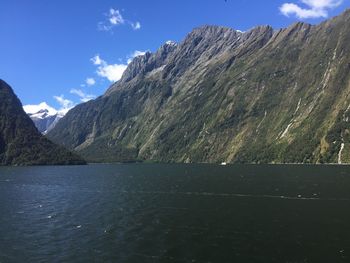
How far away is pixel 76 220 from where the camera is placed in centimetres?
10069

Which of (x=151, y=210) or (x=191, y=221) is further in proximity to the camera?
(x=151, y=210)

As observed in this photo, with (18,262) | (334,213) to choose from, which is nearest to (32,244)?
(18,262)

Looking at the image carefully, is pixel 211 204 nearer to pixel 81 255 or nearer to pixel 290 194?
pixel 290 194

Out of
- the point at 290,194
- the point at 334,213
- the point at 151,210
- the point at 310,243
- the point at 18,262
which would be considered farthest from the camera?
the point at 290,194

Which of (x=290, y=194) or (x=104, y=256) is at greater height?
(x=290, y=194)

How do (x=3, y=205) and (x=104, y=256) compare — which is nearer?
(x=104, y=256)

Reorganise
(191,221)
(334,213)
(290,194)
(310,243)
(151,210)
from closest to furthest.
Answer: (310,243)
(191,221)
(334,213)
(151,210)
(290,194)

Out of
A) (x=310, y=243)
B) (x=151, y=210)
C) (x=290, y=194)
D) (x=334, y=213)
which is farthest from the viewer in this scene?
(x=290, y=194)

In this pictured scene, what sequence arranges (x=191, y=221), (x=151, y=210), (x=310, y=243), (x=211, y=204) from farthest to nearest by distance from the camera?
(x=211, y=204)
(x=151, y=210)
(x=191, y=221)
(x=310, y=243)

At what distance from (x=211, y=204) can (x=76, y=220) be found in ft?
130

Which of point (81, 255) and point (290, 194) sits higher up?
point (290, 194)

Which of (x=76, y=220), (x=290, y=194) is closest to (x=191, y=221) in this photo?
(x=76, y=220)

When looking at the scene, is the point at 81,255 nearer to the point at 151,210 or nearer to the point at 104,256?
the point at 104,256

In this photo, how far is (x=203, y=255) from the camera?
6688 cm
